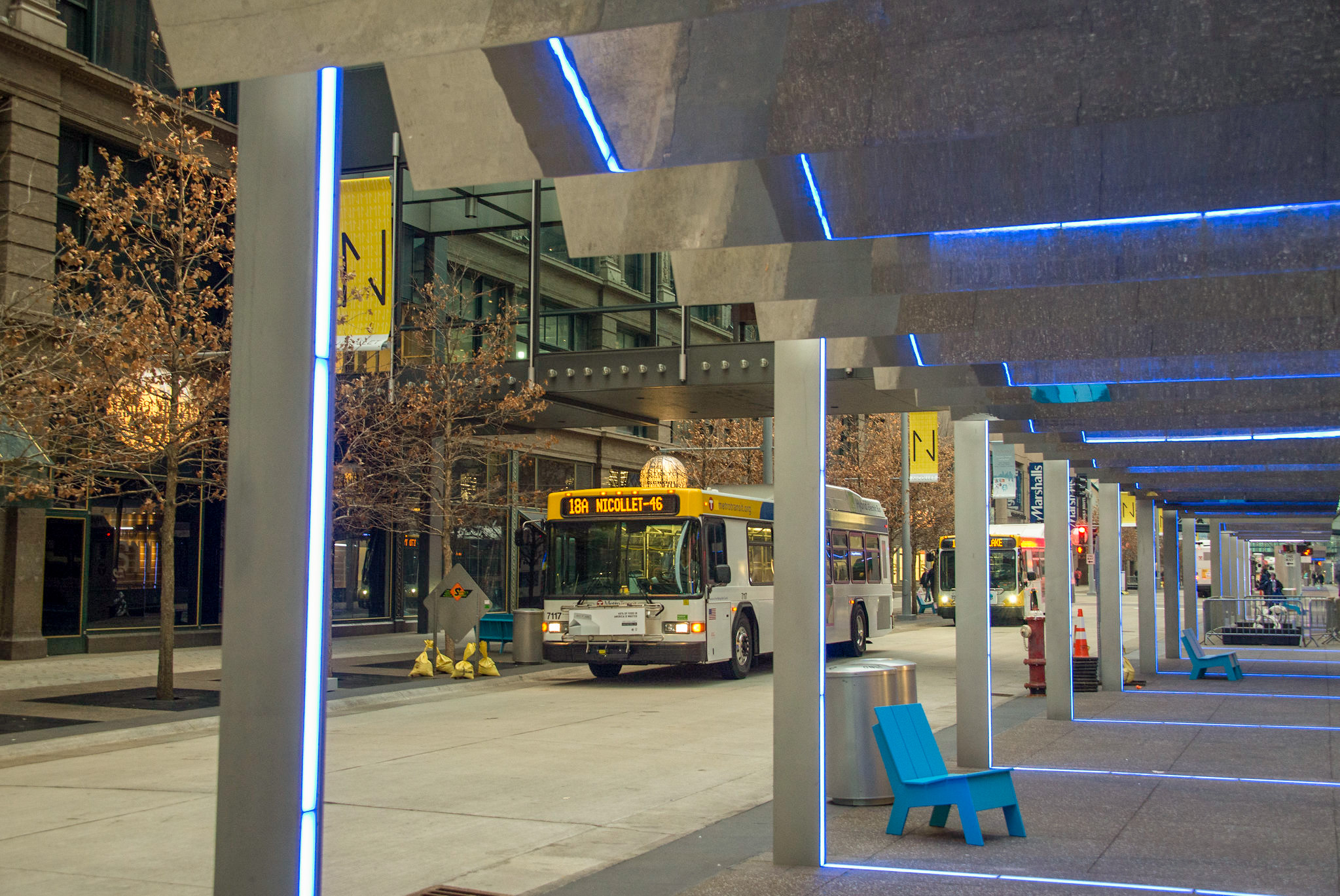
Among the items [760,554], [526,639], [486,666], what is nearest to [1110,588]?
[760,554]

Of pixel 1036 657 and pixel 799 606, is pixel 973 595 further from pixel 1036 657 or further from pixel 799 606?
pixel 1036 657

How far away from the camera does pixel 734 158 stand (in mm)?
4930

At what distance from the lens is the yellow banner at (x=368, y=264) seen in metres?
17.8

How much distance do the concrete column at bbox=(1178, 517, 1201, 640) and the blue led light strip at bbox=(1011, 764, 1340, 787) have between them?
44.1ft

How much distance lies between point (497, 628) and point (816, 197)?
2140 cm

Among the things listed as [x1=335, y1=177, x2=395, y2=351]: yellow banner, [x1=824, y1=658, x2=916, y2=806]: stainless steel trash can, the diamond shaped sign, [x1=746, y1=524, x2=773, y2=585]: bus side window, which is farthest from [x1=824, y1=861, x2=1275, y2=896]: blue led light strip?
[x1=746, y1=524, x2=773, y2=585]: bus side window

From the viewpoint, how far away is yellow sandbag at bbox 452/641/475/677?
68.9 ft

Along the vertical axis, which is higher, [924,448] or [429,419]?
[924,448]

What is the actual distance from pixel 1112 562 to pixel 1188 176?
14.1 metres

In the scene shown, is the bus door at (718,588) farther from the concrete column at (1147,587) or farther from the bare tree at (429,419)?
the concrete column at (1147,587)

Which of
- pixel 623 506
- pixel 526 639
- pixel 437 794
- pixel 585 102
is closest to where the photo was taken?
pixel 585 102

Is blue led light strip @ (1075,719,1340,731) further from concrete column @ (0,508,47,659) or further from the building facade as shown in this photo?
concrete column @ (0,508,47,659)

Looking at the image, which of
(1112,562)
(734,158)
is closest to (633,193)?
(734,158)

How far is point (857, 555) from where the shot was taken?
27.4 m
